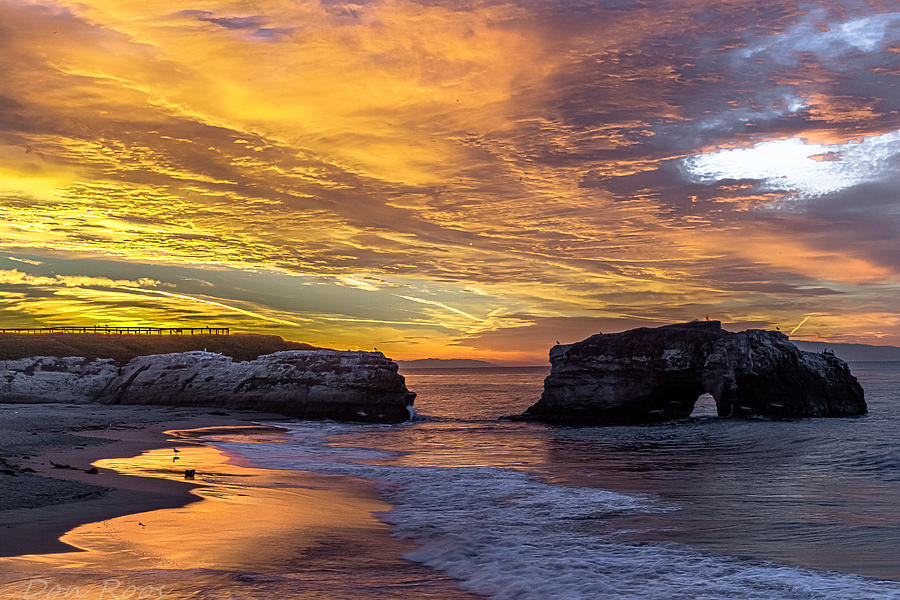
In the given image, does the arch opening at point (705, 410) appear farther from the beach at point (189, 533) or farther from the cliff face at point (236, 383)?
the beach at point (189, 533)

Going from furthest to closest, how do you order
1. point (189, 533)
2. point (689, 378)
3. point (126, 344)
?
point (126, 344) < point (689, 378) < point (189, 533)

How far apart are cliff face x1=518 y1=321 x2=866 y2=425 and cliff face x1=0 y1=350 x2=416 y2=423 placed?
1099cm

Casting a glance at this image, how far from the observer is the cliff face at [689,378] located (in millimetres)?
38438

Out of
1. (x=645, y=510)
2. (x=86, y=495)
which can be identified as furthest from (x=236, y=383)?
(x=645, y=510)

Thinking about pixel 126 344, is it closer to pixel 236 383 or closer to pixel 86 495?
pixel 236 383

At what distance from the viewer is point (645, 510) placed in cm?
1434

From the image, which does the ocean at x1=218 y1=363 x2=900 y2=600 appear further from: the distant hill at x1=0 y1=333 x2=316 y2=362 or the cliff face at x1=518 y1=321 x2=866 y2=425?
the distant hill at x1=0 y1=333 x2=316 y2=362

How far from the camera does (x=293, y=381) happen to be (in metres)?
45.6

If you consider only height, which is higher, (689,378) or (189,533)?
(689,378)

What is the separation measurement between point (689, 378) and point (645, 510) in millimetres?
27274

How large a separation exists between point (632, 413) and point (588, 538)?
30.5 meters

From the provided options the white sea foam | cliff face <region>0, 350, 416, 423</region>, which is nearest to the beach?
the white sea foam

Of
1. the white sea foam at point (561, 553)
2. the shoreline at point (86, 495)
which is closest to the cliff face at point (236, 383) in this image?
the shoreline at point (86, 495)

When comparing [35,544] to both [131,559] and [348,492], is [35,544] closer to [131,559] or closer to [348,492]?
[131,559]
